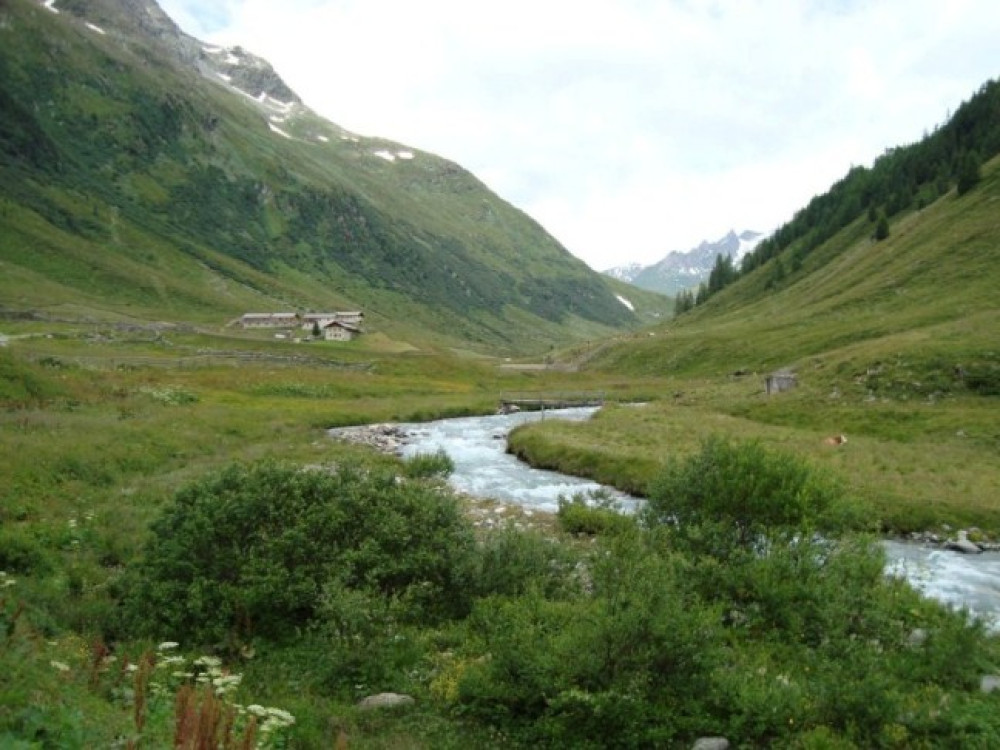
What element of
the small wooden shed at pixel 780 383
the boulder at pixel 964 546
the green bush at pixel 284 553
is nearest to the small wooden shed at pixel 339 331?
the small wooden shed at pixel 780 383

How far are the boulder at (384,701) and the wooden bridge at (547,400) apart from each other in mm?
61722

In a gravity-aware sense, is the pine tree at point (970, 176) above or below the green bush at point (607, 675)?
above

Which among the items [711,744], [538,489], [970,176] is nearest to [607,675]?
[711,744]

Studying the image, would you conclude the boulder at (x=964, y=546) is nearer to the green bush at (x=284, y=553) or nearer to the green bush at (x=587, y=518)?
the green bush at (x=587, y=518)

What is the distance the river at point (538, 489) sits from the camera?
18703 mm

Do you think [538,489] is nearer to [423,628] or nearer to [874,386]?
[423,628]

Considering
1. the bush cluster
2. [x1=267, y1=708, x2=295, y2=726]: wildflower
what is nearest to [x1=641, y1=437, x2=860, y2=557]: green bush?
the bush cluster

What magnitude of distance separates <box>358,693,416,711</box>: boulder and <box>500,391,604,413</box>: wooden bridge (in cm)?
6172

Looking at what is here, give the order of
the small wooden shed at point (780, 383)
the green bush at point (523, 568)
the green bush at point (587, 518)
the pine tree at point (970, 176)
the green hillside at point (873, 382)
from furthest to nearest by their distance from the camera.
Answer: the pine tree at point (970, 176) < the small wooden shed at point (780, 383) < the green hillside at point (873, 382) < the green bush at point (587, 518) < the green bush at point (523, 568)

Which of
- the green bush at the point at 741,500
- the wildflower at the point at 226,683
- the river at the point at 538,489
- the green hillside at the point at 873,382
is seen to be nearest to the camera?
the wildflower at the point at 226,683

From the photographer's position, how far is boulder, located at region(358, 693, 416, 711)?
11070 mm

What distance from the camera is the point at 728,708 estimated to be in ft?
34.3

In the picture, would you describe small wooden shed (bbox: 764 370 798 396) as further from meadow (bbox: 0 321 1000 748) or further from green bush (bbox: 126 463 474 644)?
green bush (bbox: 126 463 474 644)

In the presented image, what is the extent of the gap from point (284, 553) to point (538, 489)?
20.3m
